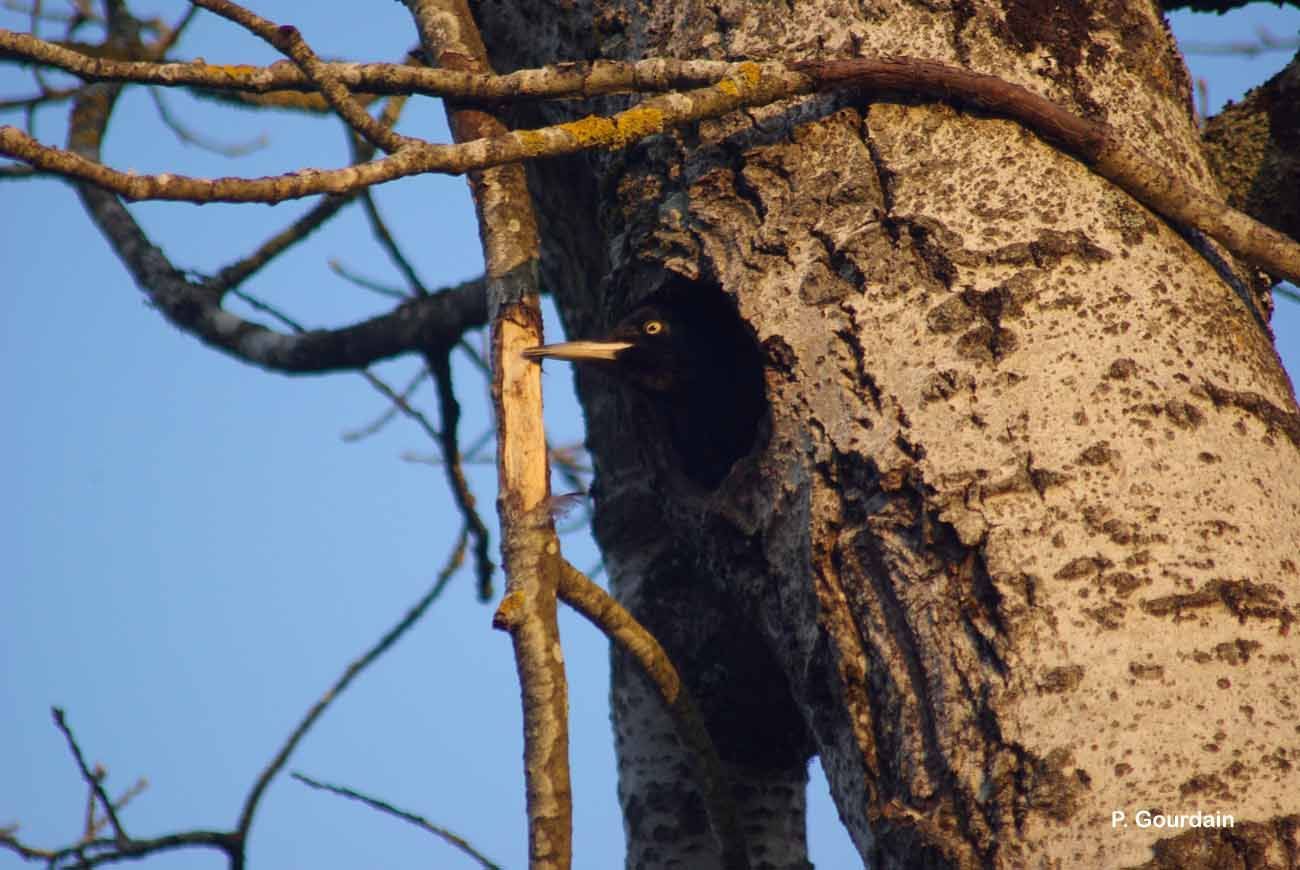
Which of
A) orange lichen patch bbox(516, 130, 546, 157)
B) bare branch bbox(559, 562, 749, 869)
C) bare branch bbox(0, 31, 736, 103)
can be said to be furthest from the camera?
bare branch bbox(559, 562, 749, 869)

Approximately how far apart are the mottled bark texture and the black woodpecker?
0.26m

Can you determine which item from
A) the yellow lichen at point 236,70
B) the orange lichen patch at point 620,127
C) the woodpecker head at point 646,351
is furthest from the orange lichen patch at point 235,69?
the woodpecker head at point 646,351

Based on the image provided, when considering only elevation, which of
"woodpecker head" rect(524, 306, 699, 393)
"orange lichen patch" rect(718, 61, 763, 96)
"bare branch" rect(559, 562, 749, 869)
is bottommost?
"bare branch" rect(559, 562, 749, 869)

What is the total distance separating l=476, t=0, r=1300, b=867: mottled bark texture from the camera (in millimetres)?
1682

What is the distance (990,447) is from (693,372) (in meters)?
1.28

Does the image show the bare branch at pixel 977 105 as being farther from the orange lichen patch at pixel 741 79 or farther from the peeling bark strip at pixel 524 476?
the peeling bark strip at pixel 524 476

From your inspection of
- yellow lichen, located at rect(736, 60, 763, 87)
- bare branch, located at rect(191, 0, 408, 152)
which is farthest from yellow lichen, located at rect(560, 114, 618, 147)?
bare branch, located at rect(191, 0, 408, 152)

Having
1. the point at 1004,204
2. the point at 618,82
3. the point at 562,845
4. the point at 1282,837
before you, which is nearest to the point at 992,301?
the point at 1004,204

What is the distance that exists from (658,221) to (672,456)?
1.78 feet

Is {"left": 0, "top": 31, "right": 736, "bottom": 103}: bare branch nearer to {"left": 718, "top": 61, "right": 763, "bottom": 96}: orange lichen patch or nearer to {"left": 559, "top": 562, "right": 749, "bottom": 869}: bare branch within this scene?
{"left": 718, "top": 61, "right": 763, "bottom": 96}: orange lichen patch

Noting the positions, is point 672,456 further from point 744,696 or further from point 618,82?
point 618,82

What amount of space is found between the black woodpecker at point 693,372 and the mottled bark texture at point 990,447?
→ 26cm

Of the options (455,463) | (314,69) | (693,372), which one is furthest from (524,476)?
(455,463)

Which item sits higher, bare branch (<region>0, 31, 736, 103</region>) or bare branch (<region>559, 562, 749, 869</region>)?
bare branch (<region>0, 31, 736, 103</region>)
